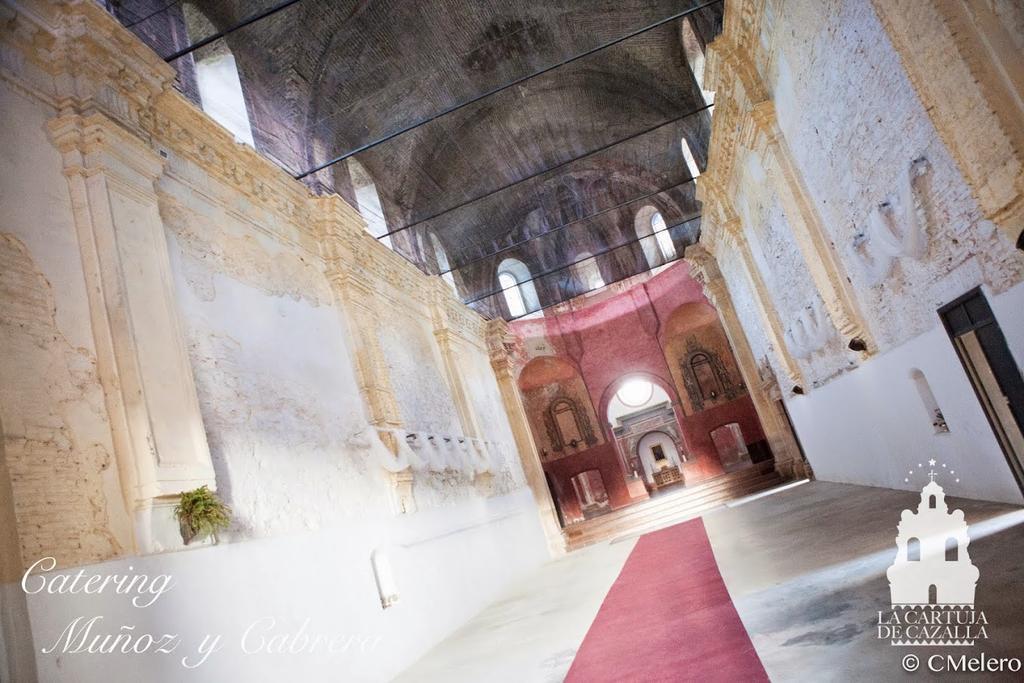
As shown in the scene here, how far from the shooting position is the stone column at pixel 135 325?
545 cm

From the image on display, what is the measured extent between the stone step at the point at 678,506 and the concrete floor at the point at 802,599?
6.99m

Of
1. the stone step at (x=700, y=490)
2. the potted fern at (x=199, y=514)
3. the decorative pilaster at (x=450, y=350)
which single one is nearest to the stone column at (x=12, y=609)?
the potted fern at (x=199, y=514)

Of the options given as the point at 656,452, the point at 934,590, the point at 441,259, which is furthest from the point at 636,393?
the point at 934,590

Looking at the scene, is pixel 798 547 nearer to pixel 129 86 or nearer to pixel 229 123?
pixel 129 86

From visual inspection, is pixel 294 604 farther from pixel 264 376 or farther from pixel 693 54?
pixel 693 54

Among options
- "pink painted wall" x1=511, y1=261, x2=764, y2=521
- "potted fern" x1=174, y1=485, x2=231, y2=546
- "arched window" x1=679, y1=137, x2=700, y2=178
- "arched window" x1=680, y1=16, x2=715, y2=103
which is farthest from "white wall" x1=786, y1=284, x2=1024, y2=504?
"pink painted wall" x1=511, y1=261, x2=764, y2=521

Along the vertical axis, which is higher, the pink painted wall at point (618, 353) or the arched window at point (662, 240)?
the arched window at point (662, 240)

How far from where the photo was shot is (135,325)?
5.91 m

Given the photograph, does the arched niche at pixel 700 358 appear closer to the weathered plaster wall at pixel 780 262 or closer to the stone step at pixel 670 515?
the stone step at pixel 670 515

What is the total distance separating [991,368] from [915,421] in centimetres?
229

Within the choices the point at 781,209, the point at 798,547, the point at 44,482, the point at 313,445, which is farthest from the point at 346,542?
the point at 781,209

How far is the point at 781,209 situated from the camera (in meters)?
11.3

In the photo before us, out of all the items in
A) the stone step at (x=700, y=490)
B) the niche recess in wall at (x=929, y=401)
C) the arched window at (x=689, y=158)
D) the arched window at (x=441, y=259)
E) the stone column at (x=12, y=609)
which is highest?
the arched window at (x=689, y=158)

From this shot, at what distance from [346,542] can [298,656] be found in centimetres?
177
